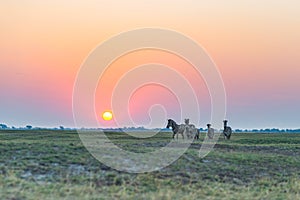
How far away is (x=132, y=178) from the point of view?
20.6 meters

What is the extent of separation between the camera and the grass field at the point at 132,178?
59.3 ft

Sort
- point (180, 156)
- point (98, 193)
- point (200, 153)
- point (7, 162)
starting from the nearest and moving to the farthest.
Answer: point (98, 193) → point (7, 162) → point (180, 156) → point (200, 153)

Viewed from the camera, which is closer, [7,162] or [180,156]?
[7,162]

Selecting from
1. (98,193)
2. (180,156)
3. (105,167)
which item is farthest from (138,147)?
(98,193)

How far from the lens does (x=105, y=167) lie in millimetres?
22312

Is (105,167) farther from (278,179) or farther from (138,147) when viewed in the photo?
(278,179)

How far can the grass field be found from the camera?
18.1m

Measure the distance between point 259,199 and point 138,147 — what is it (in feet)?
41.8

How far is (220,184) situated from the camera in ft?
68.7

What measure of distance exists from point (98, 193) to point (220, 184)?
22.0 feet

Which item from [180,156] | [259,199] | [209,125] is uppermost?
[209,125]

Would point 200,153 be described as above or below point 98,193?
above

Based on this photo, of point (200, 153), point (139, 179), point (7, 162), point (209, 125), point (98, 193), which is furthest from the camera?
point (209, 125)

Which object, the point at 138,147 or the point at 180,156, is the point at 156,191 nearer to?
the point at 180,156
